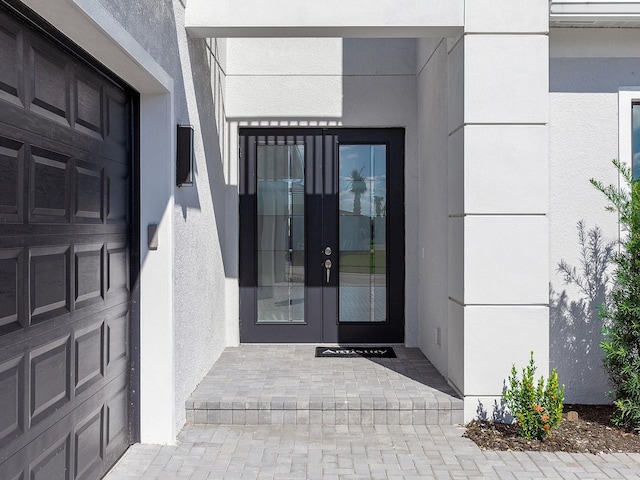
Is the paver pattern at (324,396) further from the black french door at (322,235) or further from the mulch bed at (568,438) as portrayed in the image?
the black french door at (322,235)

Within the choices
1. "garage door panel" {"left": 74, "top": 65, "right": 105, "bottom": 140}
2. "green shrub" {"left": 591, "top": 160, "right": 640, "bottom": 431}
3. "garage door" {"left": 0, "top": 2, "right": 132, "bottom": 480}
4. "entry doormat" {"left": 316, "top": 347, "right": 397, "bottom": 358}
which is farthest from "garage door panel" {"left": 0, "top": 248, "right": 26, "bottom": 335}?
"entry doormat" {"left": 316, "top": 347, "right": 397, "bottom": 358}

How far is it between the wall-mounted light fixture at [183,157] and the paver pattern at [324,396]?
5.30ft

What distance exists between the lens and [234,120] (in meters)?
6.07

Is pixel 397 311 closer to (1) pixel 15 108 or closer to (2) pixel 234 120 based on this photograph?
(2) pixel 234 120

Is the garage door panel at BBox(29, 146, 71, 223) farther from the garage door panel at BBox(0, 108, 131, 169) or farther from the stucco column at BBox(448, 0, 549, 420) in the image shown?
the stucco column at BBox(448, 0, 549, 420)

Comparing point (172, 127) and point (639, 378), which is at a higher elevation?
point (172, 127)

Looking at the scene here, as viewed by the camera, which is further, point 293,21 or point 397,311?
point 397,311

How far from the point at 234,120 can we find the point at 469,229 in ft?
10.2

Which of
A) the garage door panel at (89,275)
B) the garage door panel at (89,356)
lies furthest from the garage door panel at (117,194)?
the garage door panel at (89,356)

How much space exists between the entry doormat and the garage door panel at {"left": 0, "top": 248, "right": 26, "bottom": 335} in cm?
366

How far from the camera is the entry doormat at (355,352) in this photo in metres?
5.65

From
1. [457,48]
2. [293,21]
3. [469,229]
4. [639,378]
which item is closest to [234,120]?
[293,21]

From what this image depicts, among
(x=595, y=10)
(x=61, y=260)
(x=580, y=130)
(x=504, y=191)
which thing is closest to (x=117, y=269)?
(x=61, y=260)

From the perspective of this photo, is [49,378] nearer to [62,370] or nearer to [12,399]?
[62,370]
